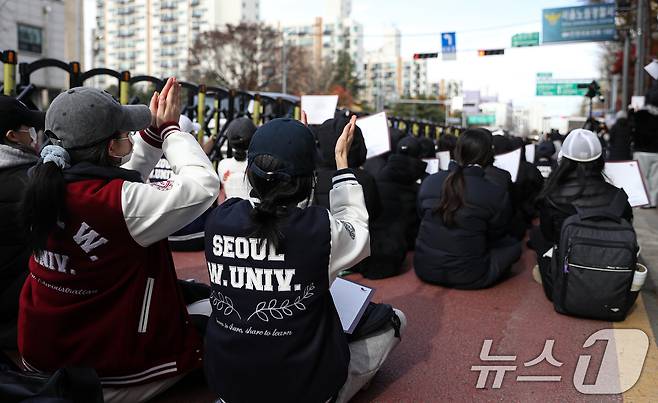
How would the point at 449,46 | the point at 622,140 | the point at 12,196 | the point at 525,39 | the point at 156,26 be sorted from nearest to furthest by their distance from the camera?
the point at 12,196 < the point at 622,140 < the point at 525,39 < the point at 449,46 < the point at 156,26

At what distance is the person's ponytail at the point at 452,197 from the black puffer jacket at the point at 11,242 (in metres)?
2.98

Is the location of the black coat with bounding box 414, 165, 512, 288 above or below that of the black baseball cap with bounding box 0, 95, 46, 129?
below

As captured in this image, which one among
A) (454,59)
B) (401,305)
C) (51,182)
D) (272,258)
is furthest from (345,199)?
(454,59)

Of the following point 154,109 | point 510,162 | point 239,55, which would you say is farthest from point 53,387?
point 239,55

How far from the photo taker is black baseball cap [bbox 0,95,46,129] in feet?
10.1

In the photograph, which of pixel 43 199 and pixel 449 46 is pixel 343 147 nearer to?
pixel 43 199

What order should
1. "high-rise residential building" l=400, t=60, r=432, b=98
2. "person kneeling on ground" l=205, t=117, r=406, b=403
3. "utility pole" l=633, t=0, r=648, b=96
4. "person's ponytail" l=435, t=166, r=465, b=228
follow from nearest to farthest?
"person kneeling on ground" l=205, t=117, r=406, b=403, "person's ponytail" l=435, t=166, r=465, b=228, "utility pole" l=633, t=0, r=648, b=96, "high-rise residential building" l=400, t=60, r=432, b=98

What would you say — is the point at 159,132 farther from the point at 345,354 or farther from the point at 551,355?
the point at 551,355

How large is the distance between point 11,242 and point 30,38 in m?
36.2

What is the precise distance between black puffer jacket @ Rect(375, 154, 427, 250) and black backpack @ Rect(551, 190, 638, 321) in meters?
2.02

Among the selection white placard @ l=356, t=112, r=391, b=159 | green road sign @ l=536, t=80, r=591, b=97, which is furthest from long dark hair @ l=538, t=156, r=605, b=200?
green road sign @ l=536, t=80, r=591, b=97

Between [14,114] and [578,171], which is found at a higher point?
[14,114]

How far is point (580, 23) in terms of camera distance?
63.4 ft

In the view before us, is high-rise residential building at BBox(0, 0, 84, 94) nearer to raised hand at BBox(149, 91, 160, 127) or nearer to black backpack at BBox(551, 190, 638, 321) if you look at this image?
raised hand at BBox(149, 91, 160, 127)
